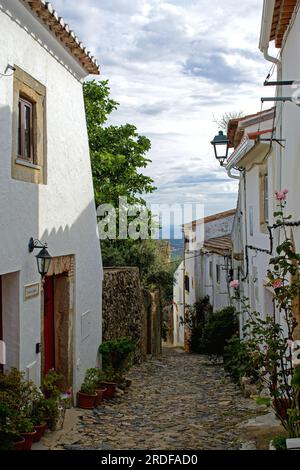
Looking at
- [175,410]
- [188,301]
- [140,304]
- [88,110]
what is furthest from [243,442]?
[188,301]

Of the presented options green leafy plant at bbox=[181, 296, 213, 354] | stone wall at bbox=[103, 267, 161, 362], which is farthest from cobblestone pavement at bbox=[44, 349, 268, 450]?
green leafy plant at bbox=[181, 296, 213, 354]

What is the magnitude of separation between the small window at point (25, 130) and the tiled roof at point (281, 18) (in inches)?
136

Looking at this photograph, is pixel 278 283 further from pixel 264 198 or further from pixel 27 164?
pixel 264 198

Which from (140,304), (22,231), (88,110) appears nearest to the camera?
(22,231)

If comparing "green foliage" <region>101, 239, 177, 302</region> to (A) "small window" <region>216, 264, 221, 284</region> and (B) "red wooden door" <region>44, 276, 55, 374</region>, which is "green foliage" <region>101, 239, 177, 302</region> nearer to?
(A) "small window" <region>216, 264, 221, 284</region>

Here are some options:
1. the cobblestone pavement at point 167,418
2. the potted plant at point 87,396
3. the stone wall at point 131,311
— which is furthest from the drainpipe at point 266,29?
the stone wall at point 131,311

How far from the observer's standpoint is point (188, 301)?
33.2 metres

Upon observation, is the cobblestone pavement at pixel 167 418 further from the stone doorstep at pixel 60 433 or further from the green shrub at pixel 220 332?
the green shrub at pixel 220 332

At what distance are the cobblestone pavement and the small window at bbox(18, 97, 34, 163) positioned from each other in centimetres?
381

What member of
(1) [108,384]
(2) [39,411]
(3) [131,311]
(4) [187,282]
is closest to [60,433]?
(2) [39,411]

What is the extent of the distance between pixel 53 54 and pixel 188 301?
24789 mm

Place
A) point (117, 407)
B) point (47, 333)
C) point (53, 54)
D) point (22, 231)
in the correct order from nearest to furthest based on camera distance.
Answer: point (22, 231)
point (53, 54)
point (47, 333)
point (117, 407)

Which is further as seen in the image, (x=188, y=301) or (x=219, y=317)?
(x=188, y=301)

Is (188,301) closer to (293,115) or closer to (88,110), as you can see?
(88,110)
